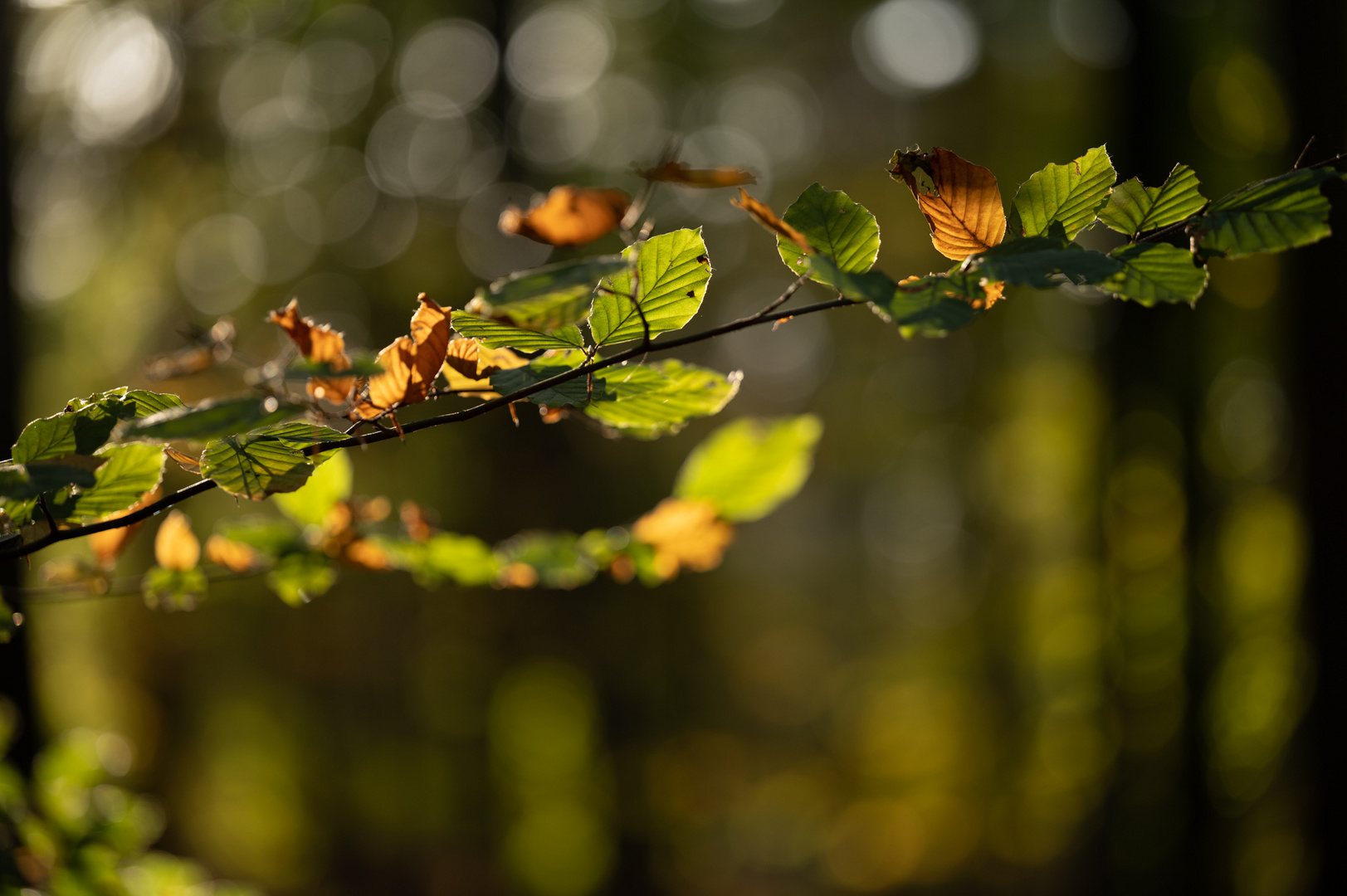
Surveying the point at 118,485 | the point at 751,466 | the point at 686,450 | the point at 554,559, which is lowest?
the point at 686,450

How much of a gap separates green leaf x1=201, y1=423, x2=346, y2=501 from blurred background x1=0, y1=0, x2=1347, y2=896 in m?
2.70

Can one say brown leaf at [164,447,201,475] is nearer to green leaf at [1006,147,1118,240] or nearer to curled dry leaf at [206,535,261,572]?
curled dry leaf at [206,535,261,572]

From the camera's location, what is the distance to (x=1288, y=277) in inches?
112

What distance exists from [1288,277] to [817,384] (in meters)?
6.04

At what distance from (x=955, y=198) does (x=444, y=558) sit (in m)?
0.70

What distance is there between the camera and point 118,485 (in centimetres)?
51

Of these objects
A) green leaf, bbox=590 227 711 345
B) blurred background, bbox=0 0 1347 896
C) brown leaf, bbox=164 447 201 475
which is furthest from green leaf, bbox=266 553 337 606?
blurred background, bbox=0 0 1347 896

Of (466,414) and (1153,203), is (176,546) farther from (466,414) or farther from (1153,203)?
(1153,203)

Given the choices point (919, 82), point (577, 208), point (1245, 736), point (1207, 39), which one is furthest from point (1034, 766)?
point (577, 208)

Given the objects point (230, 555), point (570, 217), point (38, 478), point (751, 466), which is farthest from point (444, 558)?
point (570, 217)

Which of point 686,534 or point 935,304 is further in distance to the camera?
point 686,534

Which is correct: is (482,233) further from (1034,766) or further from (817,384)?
(1034,766)

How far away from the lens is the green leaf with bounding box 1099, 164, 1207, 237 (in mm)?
442

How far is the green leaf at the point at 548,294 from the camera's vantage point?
1.13ft
